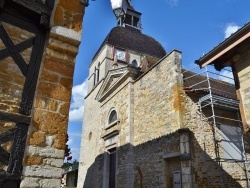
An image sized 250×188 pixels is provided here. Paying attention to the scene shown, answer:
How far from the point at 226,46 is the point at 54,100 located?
13.5ft

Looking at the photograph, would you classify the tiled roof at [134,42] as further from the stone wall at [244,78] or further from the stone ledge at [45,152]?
the stone ledge at [45,152]

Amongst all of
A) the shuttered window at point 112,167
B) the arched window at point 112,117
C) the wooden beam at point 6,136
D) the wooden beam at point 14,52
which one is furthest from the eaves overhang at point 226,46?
the arched window at point 112,117

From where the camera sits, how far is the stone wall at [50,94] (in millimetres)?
2502

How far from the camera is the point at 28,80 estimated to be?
8.90 ft

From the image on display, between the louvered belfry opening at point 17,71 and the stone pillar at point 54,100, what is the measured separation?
8 cm

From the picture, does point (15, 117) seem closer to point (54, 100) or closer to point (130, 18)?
point (54, 100)

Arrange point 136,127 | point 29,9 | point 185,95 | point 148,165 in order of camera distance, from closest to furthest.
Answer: point 29,9
point 185,95
point 148,165
point 136,127

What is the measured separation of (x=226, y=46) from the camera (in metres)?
5.20

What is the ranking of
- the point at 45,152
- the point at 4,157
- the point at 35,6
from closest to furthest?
the point at 4,157, the point at 45,152, the point at 35,6

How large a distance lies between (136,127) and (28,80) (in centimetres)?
839

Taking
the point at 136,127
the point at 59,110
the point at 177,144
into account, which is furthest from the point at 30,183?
the point at 136,127

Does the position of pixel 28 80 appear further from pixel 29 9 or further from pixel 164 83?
pixel 164 83

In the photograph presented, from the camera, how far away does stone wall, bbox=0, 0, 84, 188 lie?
2502 millimetres

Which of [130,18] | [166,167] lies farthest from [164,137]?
[130,18]
